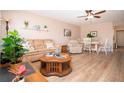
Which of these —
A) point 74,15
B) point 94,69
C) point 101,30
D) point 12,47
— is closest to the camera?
point 12,47

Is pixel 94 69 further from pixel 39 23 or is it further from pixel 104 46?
pixel 39 23

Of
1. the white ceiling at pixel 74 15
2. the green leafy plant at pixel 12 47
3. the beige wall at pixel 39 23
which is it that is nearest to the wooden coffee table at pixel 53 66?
the beige wall at pixel 39 23

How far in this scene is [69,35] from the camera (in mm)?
2035

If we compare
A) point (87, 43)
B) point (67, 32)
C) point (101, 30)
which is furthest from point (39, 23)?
point (101, 30)

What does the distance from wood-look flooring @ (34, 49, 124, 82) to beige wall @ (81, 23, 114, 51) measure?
0.37 metres

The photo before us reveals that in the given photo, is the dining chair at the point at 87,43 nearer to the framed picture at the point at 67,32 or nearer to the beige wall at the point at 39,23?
the beige wall at the point at 39,23

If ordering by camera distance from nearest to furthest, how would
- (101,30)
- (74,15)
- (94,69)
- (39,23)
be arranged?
(39,23) < (101,30) < (74,15) < (94,69)

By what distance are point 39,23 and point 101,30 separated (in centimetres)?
105

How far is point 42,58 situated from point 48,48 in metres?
0.38

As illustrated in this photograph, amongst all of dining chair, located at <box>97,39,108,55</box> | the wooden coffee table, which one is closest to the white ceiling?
dining chair, located at <box>97,39,108,55</box>

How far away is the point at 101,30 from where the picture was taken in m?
1.83

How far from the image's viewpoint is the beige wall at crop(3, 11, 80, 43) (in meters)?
1.25
